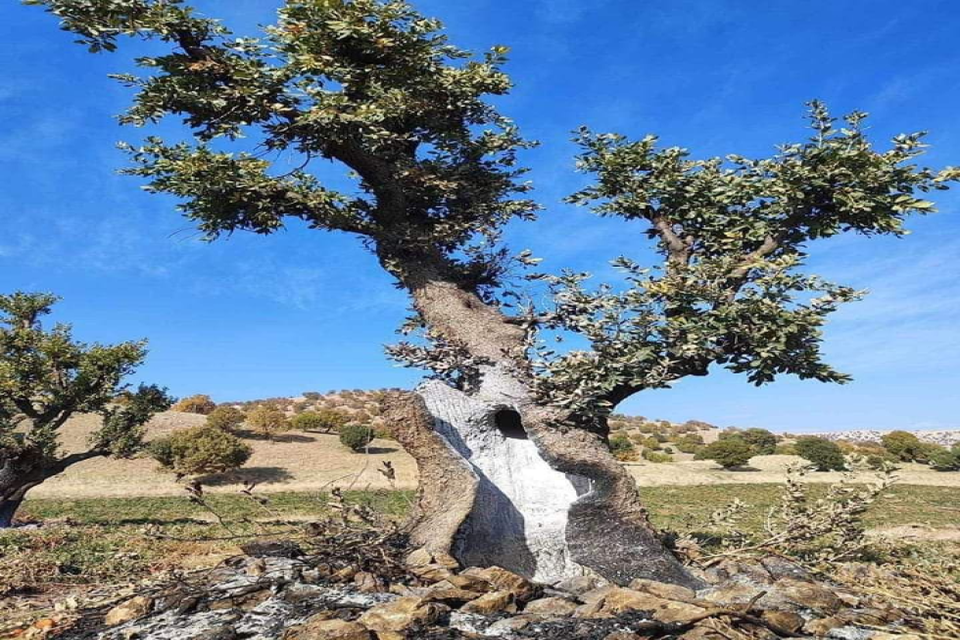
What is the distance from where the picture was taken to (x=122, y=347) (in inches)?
738

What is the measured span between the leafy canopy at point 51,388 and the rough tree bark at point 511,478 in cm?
1450

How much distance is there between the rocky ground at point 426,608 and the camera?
4.24 meters

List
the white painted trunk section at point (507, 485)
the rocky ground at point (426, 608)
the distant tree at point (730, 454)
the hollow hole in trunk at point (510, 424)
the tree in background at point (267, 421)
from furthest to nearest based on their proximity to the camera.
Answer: the tree in background at point (267, 421) < the distant tree at point (730, 454) < the hollow hole in trunk at point (510, 424) < the white painted trunk section at point (507, 485) < the rocky ground at point (426, 608)

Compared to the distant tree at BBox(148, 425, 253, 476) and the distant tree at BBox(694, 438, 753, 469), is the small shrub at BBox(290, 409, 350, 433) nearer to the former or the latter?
the distant tree at BBox(148, 425, 253, 476)

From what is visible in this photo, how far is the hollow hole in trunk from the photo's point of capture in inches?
302

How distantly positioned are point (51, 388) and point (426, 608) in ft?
58.8

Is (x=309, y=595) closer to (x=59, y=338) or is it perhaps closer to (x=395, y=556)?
(x=395, y=556)

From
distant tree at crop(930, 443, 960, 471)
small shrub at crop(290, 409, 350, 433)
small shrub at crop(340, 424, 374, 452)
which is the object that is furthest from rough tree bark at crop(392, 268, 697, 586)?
distant tree at crop(930, 443, 960, 471)

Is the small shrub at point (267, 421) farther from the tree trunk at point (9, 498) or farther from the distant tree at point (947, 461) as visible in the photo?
the distant tree at point (947, 461)

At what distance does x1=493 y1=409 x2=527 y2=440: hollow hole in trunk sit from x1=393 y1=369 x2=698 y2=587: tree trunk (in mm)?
13

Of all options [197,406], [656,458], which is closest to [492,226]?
[656,458]

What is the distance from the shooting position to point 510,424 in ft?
25.5

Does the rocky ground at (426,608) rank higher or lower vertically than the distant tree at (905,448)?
lower

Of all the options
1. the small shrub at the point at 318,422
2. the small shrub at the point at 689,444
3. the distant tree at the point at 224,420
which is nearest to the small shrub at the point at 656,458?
the small shrub at the point at 689,444
